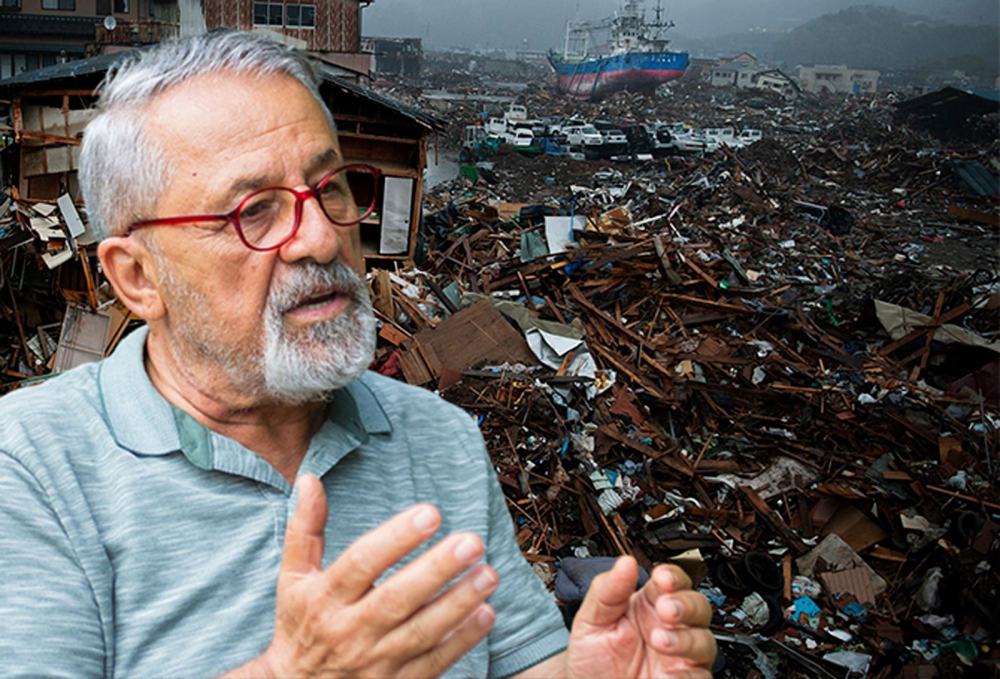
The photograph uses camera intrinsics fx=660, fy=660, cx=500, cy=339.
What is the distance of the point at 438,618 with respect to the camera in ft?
3.33

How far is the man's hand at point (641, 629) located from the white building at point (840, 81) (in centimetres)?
7475

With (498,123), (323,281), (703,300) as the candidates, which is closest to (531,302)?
(703,300)

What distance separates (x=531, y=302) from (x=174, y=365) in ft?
25.1

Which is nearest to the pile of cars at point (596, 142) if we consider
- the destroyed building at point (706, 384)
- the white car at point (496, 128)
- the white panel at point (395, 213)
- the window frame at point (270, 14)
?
the white car at point (496, 128)

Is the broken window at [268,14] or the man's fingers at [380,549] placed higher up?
the broken window at [268,14]

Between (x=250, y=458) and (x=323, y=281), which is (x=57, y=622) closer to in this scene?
(x=250, y=458)

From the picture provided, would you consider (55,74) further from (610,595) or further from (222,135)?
(610,595)

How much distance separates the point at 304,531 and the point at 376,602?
167 mm

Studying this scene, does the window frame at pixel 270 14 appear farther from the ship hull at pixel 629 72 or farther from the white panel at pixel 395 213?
the ship hull at pixel 629 72

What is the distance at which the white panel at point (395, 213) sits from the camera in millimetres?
12891

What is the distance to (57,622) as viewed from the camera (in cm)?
122

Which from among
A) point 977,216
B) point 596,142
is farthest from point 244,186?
point 596,142

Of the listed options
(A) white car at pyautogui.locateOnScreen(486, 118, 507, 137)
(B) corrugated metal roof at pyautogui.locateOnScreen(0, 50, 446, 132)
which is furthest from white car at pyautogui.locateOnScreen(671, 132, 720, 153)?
(B) corrugated metal roof at pyautogui.locateOnScreen(0, 50, 446, 132)

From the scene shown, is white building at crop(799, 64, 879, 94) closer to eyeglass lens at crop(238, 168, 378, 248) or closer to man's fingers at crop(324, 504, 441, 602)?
eyeglass lens at crop(238, 168, 378, 248)
